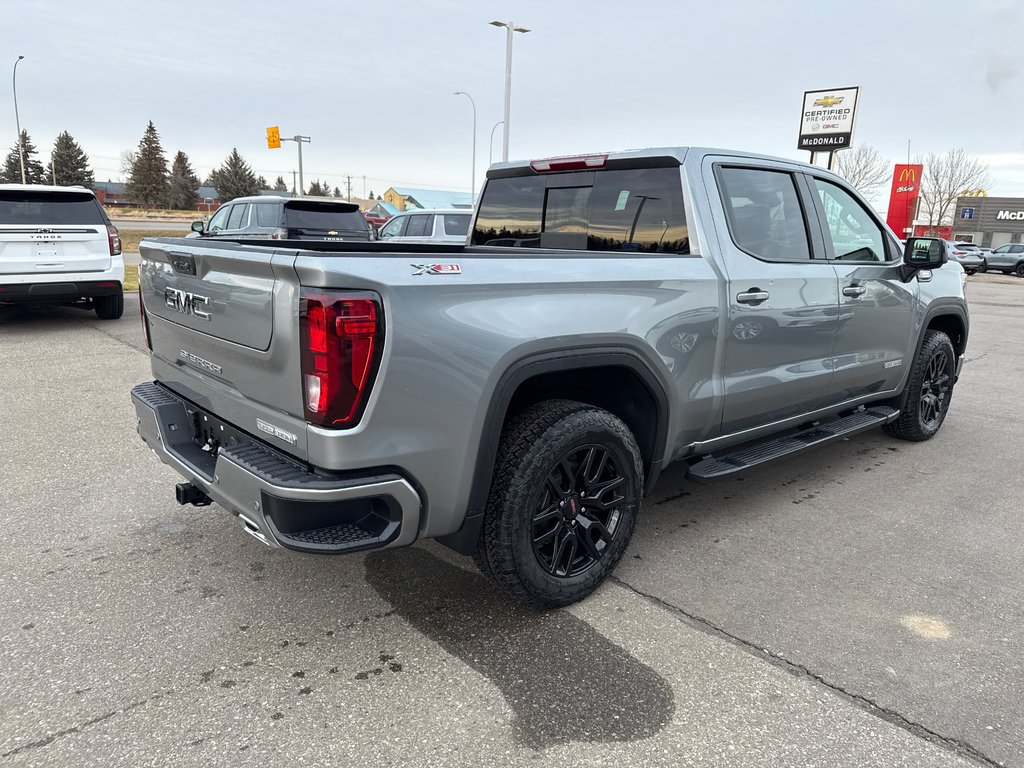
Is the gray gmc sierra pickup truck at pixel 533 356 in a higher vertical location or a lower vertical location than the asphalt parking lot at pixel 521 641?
higher

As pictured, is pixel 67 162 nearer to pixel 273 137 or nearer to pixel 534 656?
pixel 273 137

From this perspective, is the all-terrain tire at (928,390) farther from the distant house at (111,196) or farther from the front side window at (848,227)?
the distant house at (111,196)

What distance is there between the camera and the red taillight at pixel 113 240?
900 centimetres

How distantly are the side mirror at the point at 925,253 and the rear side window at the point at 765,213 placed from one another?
954 millimetres

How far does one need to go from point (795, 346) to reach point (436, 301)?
227 centimetres

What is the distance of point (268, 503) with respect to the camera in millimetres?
2326

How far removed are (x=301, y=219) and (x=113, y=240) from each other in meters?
3.42

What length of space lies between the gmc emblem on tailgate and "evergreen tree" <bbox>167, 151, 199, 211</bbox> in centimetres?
8651

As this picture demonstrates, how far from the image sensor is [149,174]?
77062 mm

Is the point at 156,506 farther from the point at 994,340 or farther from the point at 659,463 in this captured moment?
the point at 994,340

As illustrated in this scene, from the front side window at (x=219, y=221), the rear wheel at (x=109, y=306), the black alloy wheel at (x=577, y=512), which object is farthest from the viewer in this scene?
the front side window at (x=219, y=221)

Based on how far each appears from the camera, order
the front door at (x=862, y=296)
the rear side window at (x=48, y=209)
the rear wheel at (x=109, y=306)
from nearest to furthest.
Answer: the front door at (x=862, y=296), the rear side window at (x=48, y=209), the rear wheel at (x=109, y=306)

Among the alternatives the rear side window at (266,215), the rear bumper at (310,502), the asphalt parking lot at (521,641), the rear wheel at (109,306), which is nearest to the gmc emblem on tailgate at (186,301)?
the rear bumper at (310,502)

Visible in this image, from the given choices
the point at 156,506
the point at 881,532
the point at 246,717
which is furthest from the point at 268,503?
the point at 881,532
